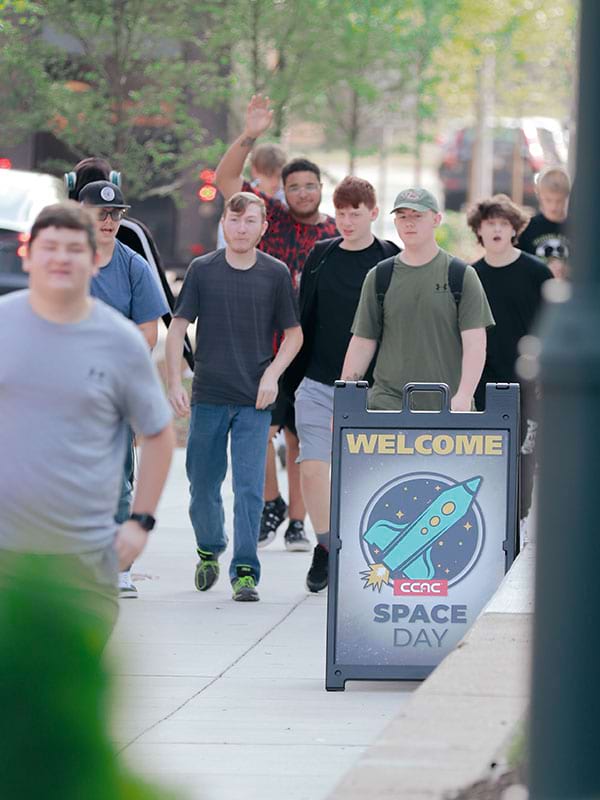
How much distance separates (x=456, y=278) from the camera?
312 inches

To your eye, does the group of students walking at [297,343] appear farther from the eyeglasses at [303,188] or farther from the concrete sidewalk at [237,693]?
the eyeglasses at [303,188]

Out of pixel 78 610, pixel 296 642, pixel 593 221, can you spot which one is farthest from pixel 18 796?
pixel 296 642

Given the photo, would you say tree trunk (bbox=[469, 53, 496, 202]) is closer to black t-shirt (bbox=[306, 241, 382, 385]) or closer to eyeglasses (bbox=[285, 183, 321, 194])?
eyeglasses (bbox=[285, 183, 321, 194])

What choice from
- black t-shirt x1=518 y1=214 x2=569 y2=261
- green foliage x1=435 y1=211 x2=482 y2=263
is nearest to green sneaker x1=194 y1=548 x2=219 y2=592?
black t-shirt x1=518 y1=214 x2=569 y2=261

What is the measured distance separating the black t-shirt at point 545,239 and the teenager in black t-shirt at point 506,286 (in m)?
1.57

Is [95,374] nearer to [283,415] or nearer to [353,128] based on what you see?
[283,415]

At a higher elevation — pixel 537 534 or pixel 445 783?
pixel 537 534

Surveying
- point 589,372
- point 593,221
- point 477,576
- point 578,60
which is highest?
point 578,60

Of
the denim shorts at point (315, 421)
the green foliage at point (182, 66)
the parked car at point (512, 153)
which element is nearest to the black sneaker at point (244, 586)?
the denim shorts at point (315, 421)

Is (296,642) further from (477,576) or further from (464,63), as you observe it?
(464,63)

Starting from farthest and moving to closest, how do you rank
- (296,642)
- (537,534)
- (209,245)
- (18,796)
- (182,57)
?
1. (209,245)
2. (182,57)
3. (296,642)
4. (537,534)
5. (18,796)

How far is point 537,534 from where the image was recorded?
3.43 metres

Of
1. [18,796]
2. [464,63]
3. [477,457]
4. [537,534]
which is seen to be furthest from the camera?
[464,63]

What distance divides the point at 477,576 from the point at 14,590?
401 centimetres
